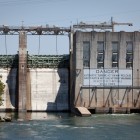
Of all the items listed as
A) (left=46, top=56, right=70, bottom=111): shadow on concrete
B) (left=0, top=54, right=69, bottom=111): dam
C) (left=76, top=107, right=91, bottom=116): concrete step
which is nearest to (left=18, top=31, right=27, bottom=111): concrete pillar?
(left=0, top=54, right=69, bottom=111): dam

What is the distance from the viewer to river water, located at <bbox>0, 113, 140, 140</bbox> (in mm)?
40125

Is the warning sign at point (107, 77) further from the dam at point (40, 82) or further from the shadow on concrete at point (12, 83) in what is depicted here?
the shadow on concrete at point (12, 83)

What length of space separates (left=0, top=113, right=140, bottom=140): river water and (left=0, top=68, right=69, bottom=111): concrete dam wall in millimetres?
15413

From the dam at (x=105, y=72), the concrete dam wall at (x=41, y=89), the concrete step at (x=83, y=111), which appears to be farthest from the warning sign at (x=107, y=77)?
the concrete dam wall at (x=41, y=89)

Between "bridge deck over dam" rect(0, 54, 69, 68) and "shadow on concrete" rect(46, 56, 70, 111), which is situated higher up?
"bridge deck over dam" rect(0, 54, 69, 68)

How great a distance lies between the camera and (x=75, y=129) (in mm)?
44656

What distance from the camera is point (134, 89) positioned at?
63844mm

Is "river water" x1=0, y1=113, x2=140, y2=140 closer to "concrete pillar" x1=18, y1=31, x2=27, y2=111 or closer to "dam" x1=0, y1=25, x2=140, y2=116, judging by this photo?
"dam" x1=0, y1=25, x2=140, y2=116

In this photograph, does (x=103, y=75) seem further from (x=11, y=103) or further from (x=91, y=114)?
(x=11, y=103)

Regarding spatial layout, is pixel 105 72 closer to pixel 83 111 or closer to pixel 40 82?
pixel 83 111

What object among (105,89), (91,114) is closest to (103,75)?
(105,89)

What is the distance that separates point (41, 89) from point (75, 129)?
2592cm

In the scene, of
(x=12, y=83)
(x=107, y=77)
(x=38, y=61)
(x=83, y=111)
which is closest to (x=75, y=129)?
(x=83, y=111)

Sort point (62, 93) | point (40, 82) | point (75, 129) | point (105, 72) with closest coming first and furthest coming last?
point (75, 129), point (105, 72), point (62, 93), point (40, 82)
